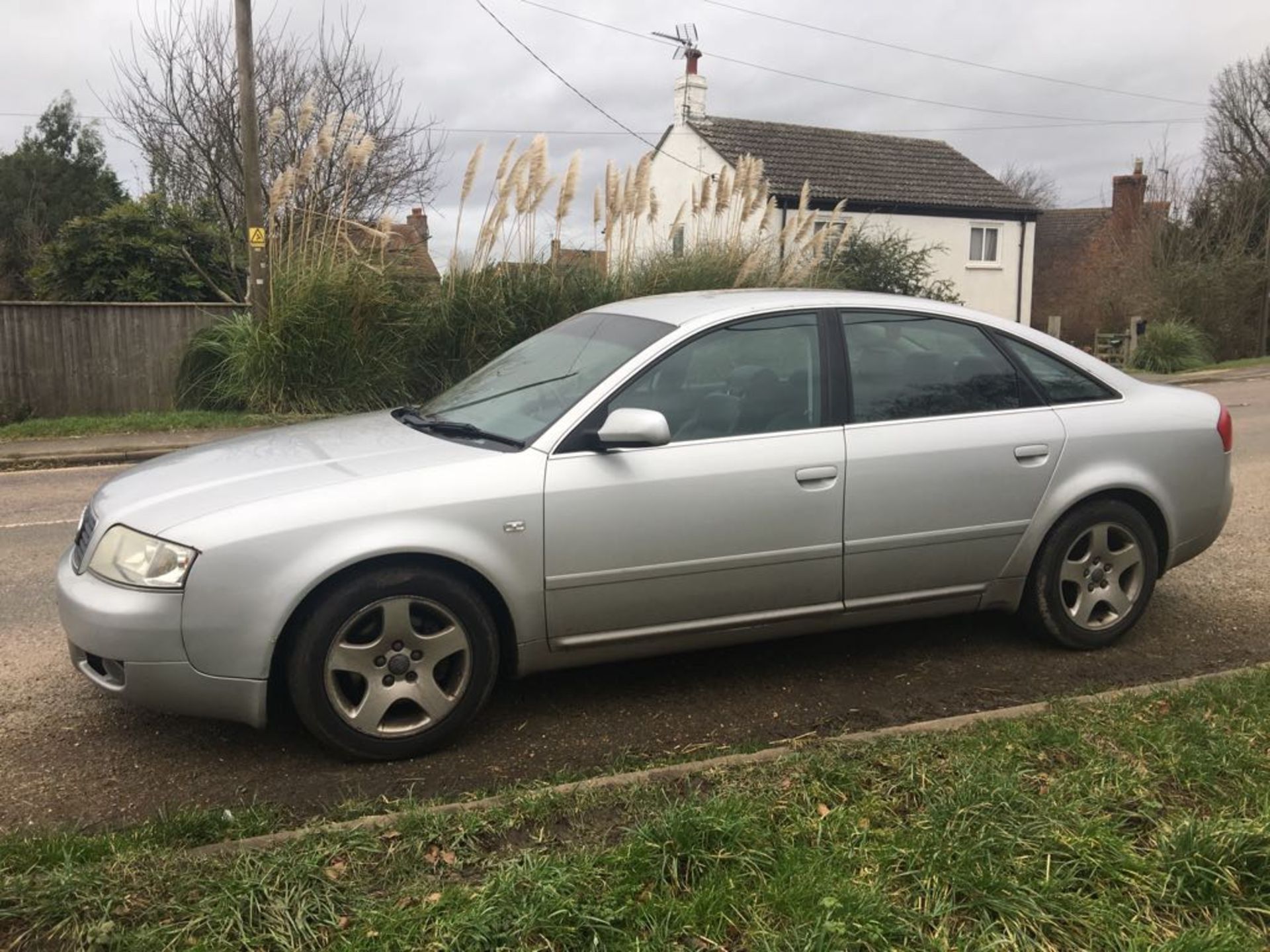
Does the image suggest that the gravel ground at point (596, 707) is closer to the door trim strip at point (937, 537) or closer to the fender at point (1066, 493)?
the fender at point (1066, 493)

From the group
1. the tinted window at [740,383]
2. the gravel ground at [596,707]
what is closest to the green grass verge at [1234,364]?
the gravel ground at [596,707]

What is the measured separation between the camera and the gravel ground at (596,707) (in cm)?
342

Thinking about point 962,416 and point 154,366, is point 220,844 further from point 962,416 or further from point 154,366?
point 154,366

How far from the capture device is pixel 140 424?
42.0 ft

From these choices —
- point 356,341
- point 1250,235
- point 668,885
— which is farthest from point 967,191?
point 668,885

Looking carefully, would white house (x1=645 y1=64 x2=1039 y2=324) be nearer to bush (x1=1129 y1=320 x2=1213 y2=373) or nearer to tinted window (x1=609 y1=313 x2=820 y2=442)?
bush (x1=1129 y1=320 x2=1213 y2=373)

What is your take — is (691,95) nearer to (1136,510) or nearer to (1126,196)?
(1126,196)

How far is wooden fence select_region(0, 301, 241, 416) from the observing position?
1403cm

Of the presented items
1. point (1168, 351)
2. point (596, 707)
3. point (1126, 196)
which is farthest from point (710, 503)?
point (1126, 196)

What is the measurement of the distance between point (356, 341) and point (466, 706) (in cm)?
989

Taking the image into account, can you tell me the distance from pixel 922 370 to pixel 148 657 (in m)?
3.15

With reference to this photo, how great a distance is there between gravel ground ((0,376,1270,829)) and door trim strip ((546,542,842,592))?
57 centimetres

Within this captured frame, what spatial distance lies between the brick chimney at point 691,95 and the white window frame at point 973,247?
8316 millimetres

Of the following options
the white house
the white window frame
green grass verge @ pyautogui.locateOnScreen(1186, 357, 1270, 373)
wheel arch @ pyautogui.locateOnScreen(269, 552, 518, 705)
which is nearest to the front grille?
wheel arch @ pyautogui.locateOnScreen(269, 552, 518, 705)
